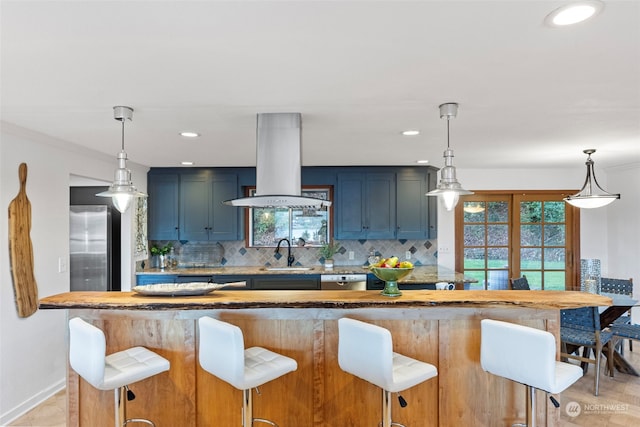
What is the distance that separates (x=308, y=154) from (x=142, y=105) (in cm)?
207

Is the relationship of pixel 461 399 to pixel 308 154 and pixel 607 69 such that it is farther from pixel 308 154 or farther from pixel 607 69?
pixel 308 154

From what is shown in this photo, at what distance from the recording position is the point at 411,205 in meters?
5.27

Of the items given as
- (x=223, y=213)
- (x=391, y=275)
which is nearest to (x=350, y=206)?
(x=223, y=213)

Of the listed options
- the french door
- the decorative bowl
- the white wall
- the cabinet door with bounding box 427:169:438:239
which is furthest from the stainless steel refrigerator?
the french door

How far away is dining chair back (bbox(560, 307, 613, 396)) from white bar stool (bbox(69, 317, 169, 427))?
341 cm

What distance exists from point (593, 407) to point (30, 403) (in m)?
4.56

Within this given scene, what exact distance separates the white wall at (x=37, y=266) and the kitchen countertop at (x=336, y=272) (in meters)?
1.48

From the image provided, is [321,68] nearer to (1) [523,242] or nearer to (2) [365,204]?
(2) [365,204]

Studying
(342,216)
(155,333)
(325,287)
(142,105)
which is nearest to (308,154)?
(342,216)

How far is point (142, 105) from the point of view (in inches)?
99.5

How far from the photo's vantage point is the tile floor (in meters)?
3.05

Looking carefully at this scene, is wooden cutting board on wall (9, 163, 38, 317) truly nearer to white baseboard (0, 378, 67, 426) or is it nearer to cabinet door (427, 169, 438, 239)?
white baseboard (0, 378, 67, 426)

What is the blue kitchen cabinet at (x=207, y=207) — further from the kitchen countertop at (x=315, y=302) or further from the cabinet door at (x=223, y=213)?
the kitchen countertop at (x=315, y=302)

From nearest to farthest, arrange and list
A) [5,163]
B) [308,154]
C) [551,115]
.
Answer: [551,115] → [5,163] → [308,154]
